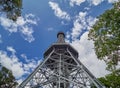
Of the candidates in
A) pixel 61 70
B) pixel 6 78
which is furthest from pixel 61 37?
pixel 6 78

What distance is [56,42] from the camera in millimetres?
38469

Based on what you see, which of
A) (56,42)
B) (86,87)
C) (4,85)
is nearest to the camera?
(4,85)

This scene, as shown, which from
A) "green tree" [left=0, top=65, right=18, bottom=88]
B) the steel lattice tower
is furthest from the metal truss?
"green tree" [left=0, top=65, right=18, bottom=88]

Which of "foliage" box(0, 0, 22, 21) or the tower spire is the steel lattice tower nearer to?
the tower spire

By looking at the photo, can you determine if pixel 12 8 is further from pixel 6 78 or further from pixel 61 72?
pixel 61 72

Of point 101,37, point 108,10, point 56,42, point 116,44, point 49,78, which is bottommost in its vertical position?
point 116,44

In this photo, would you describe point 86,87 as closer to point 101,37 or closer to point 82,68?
point 82,68

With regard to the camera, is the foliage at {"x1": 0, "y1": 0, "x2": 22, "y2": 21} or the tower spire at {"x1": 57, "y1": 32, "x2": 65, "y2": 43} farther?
the tower spire at {"x1": 57, "y1": 32, "x2": 65, "y2": 43}

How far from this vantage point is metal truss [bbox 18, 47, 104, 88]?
95.2 ft

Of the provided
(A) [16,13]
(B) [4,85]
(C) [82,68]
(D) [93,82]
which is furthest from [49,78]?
(A) [16,13]

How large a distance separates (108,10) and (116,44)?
1983 millimetres

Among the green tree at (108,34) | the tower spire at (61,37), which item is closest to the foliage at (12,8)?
the green tree at (108,34)

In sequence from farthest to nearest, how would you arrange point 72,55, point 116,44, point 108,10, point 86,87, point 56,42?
point 56,42, point 72,55, point 86,87, point 108,10, point 116,44

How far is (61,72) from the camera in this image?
109 ft
